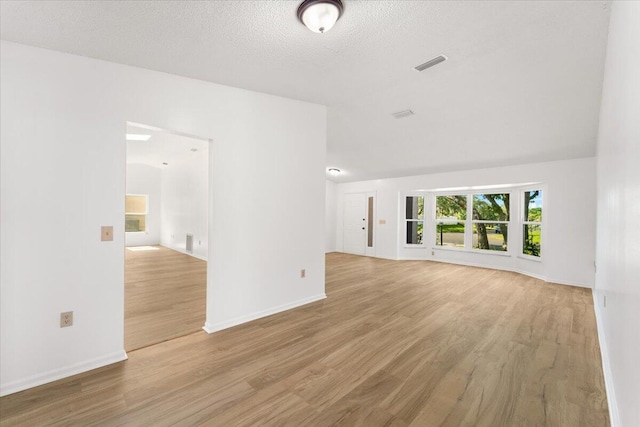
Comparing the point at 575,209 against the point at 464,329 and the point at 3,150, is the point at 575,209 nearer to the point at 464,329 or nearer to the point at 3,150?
the point at 464,329

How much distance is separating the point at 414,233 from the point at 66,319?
686 cm

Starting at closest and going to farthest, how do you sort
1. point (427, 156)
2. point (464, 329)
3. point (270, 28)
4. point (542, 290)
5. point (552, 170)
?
point (270, 28)
point (464, 329)
point (542, 290)
point (552, 170)
point (427, 156)

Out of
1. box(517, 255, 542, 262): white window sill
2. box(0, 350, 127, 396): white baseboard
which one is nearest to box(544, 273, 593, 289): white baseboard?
box(517, 255, 542, 262): white window sill

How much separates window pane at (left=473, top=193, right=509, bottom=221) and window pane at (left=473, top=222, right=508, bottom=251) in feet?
0.56

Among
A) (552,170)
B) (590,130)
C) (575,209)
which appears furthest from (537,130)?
(575,209)

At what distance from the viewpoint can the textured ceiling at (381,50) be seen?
6.03 ft

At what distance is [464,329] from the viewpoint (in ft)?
9.44

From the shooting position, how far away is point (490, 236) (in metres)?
6.23

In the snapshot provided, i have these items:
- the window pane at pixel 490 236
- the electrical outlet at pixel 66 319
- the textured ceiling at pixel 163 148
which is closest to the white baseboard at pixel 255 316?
the electrical outlet at pixel 66 319

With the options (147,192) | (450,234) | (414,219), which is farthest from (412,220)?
(147,192)

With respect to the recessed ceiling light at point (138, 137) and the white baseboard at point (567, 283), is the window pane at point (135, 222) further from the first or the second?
the white baseboard at point (567, 283)

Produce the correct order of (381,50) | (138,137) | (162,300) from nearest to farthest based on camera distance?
(381,50) < (162,300) < (138,137)

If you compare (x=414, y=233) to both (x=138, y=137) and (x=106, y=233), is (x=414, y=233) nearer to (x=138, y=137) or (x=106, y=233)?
(x=106, y=233)

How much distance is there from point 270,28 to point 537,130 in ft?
13.4
